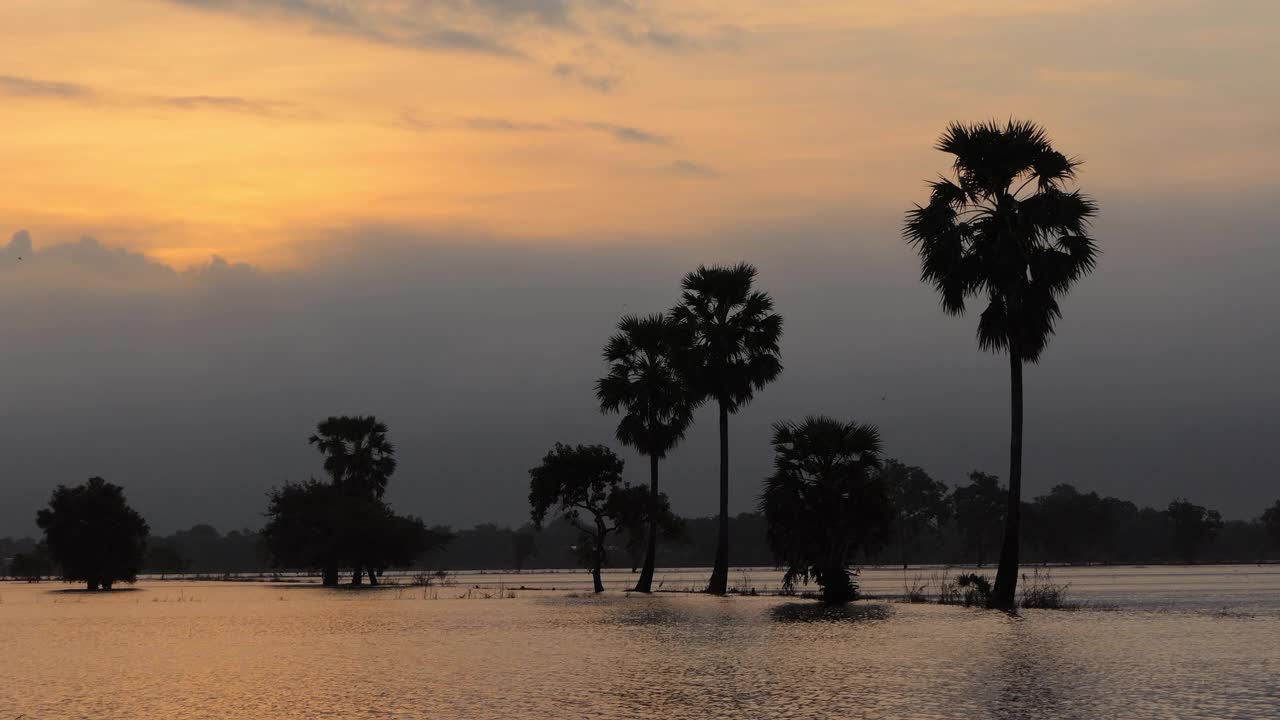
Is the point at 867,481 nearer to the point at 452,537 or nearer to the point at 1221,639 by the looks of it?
the point at 1221,639

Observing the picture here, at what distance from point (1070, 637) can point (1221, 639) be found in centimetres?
351

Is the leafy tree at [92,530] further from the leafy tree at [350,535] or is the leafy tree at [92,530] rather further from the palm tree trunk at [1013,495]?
the palm tree trunk at [1013,495]

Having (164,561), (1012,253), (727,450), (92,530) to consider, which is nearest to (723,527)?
(727,450)

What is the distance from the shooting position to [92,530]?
109m

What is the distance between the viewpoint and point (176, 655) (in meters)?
35.0

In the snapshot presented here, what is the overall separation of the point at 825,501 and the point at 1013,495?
26.6 feet

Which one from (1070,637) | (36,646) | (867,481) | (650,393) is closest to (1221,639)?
(1070,637)

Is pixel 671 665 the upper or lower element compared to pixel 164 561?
lower

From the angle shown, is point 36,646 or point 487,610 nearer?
point 36,646

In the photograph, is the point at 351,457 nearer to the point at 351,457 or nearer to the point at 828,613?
the point at 351,457

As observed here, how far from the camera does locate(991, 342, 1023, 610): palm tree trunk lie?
48.4 meters

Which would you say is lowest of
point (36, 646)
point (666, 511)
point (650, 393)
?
point (36, 646)

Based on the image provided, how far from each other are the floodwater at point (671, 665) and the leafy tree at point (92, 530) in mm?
59904

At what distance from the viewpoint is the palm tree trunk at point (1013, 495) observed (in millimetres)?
48406
